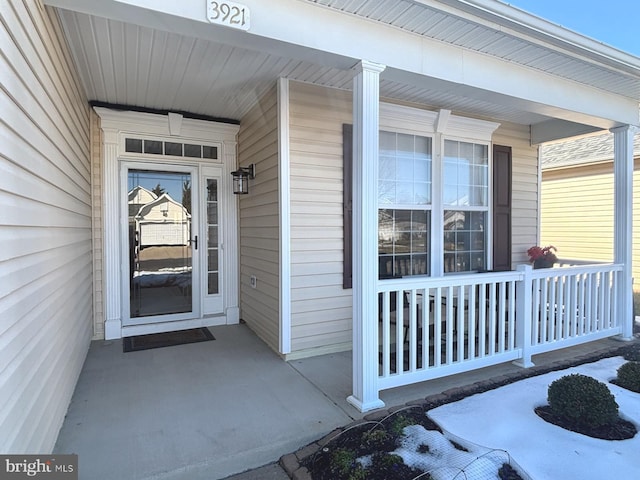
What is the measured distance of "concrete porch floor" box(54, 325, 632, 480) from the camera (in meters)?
2.02

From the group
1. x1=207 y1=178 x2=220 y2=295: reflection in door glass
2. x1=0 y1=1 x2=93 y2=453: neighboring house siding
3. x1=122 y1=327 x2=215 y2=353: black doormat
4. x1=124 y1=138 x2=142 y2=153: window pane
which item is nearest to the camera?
x1=0 y1=1 x2=93 y2=453: neighboring house siding

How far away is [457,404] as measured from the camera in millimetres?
2541

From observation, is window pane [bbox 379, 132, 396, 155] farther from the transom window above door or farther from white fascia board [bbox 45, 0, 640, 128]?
the transom window above door

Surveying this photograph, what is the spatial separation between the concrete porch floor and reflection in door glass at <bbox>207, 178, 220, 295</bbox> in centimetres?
105

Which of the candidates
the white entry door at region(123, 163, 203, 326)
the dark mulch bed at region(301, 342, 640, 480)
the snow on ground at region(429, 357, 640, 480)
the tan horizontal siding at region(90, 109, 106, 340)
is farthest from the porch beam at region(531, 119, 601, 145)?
the tan horizontal siding at region(90, 109, 106, 340)

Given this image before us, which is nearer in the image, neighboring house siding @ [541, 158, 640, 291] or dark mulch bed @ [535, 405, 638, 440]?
dark mulch bed @ [535, 405, 638, 440]

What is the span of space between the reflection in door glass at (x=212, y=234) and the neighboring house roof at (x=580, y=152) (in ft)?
20.8

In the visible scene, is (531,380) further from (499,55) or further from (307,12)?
(307,12)

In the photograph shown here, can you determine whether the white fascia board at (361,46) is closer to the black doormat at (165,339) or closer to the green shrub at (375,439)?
the green shrub at (375,439)

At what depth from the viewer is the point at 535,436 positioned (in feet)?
7.00

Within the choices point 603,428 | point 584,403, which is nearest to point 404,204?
point 584,403

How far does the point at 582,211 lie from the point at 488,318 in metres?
6.80

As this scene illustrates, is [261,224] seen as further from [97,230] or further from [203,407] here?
[203,407]

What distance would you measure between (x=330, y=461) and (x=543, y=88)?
3.40 meters
